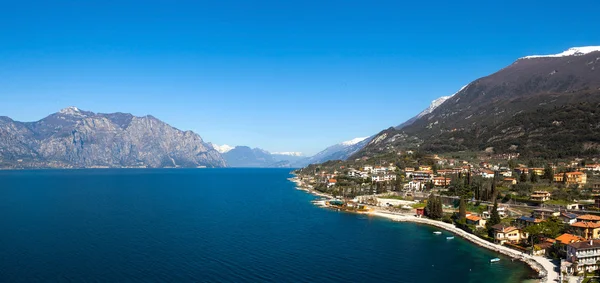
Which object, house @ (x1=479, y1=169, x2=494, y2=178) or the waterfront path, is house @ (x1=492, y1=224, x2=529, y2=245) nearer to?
the waterfront path

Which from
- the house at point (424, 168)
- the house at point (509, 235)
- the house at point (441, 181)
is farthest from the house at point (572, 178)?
the house at point (424, 168)

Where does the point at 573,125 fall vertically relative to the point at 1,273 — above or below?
above

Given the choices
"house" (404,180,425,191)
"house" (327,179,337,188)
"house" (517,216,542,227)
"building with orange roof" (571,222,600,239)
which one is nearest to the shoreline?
"house" (517,216,542,227)

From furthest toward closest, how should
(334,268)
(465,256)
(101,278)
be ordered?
(465,256) < (334,268) < (101,278)

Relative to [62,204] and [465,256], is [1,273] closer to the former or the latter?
[465,256]

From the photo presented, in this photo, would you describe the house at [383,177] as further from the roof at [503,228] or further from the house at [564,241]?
the house at [564,241]

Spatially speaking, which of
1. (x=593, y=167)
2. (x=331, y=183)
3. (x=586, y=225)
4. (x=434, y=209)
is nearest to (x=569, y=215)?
(x=586, y=225)

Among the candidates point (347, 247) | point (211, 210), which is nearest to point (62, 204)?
point (211, 210)
